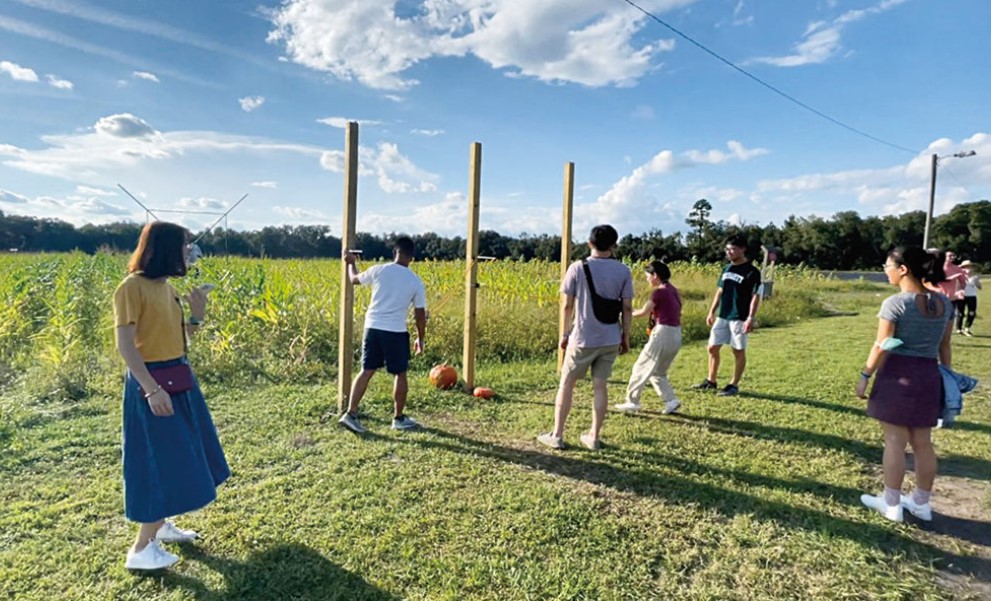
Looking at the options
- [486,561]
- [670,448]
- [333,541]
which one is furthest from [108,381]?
[670,448]

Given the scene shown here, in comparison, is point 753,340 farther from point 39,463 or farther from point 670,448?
point 39,463

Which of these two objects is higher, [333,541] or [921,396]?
[921,396]

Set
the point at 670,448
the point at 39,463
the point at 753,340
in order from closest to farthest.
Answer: the point at 39,463, the point at 670,448, the point at 753,340

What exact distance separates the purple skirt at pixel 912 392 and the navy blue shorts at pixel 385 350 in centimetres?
345

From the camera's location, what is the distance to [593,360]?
4.27 metres

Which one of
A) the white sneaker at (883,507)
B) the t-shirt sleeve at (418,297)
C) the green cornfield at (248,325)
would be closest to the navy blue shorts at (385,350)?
the t-shirt sleeve at (418,297)

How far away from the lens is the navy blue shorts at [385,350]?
→ 15.1 ft

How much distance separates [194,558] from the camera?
2.79 metres

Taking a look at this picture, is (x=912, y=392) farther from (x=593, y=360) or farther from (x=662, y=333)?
(x=662, y=333)

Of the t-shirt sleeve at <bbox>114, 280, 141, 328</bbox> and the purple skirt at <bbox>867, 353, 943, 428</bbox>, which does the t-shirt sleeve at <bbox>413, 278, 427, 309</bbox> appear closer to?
the t-shirt sleeve at <bbox>114, 280, 141, 328</bbox>

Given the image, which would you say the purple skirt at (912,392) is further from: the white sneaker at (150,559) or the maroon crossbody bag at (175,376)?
the white sneaker at (150,559)

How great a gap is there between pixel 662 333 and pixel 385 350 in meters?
2.67

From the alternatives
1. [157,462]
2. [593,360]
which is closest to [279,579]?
[157,462]

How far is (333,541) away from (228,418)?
2568 millimetres
